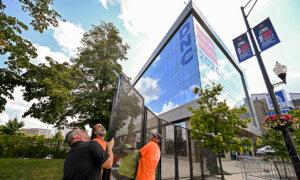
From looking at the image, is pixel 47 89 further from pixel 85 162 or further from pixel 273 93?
pixel 273 93

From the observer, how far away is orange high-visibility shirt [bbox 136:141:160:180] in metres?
3.74

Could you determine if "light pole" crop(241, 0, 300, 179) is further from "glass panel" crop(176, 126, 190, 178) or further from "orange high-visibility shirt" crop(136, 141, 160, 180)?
"orange high-visibility shirt" crop(136, 141, 160, 180)

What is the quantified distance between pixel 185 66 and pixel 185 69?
544 millimetres

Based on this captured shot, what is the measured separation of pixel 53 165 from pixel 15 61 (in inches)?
269

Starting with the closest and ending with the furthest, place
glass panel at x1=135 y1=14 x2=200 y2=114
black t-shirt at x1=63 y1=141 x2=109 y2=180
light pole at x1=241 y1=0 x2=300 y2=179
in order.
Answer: black t-shirt at x1=63 y1=141 x2=109 y2=180
light pole at x1=241 y1=0 x2=300 y2=179
glass panel at x1=135 y1=14 x2=200 y2=114

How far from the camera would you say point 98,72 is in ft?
59.8

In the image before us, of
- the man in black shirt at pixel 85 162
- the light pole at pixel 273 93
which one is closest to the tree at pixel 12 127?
the man in black shirt at pixel 85 162

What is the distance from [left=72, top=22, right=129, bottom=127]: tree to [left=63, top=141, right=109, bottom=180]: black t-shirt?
1404cm

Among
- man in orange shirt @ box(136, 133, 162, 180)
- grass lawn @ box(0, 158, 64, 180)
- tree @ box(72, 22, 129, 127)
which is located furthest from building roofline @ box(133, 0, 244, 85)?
man in orange shirt @ box(136, 133, 162, 180)

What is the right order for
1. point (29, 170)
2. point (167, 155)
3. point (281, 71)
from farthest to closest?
point (29, 170)
point (281, 71)
point (167, 155)

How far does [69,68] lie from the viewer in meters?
12.9

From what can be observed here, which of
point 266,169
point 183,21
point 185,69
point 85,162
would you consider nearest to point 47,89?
point 85,162

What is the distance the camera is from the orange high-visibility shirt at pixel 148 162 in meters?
3.74

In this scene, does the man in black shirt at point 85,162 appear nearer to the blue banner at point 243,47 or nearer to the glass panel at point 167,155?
the glass panel at point 167,155
